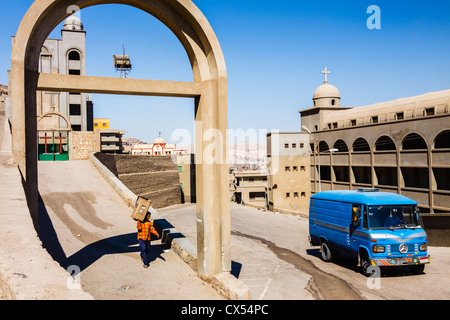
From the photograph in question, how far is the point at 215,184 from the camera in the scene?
925 cm

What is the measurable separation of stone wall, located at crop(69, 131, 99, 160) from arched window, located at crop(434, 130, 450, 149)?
28356 millimetres

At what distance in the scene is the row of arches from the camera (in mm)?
30297

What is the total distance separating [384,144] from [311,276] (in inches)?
1121

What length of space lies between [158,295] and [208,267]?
5.02 feet

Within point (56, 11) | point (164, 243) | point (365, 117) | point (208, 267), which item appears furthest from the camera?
point (365, 117)

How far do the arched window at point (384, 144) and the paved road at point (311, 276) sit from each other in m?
19.6

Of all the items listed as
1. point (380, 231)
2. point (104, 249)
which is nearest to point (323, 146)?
point (380, 231)

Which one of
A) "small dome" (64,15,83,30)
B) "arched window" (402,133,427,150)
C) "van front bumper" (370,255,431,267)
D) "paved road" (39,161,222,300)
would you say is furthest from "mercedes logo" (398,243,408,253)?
"small dome" (64,15,83,30)

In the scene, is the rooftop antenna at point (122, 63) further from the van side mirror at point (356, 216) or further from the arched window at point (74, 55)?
the van side mirror at point (356, 216)

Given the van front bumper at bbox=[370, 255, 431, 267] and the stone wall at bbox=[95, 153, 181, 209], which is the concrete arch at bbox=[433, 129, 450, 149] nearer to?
the van front bumper at bbox=[370, 255, 431, 267]

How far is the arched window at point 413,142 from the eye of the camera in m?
32.3

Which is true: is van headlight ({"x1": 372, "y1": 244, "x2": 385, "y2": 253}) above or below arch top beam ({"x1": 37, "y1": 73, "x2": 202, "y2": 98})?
below

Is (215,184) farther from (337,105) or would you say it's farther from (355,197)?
(337,105)

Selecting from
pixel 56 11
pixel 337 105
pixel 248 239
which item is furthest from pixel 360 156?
pixel 56 11
